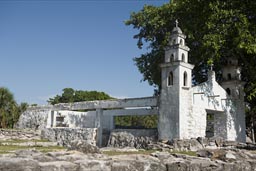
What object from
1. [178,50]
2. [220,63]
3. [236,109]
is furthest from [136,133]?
[220,63]

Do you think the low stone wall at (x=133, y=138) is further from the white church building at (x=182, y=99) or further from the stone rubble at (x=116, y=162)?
the stone rubble at (x=116, y=162)

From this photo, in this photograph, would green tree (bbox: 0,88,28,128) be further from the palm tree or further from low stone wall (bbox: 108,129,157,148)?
low stone wall (bbox: 108,129,157,148)

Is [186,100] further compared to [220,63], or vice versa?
[220,63]

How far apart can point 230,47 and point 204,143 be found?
6.43 meters

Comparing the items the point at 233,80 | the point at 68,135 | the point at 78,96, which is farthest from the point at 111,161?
the point at 78,96

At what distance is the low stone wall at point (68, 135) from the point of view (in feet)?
59.9

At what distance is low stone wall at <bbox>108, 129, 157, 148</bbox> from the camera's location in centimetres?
1459

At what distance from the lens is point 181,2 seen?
18469 mm

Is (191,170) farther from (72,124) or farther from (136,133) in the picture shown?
(72,124)

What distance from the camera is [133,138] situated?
50.8ft

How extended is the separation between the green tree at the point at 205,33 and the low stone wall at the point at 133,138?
5023mm

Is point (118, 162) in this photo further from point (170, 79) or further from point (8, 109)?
point (8, 109)

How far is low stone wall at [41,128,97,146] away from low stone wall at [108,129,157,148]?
187cm

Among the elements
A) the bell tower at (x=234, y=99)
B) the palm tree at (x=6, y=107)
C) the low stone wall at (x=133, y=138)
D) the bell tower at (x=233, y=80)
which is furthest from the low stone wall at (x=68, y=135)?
the bell tower at (x=233, y=80)
